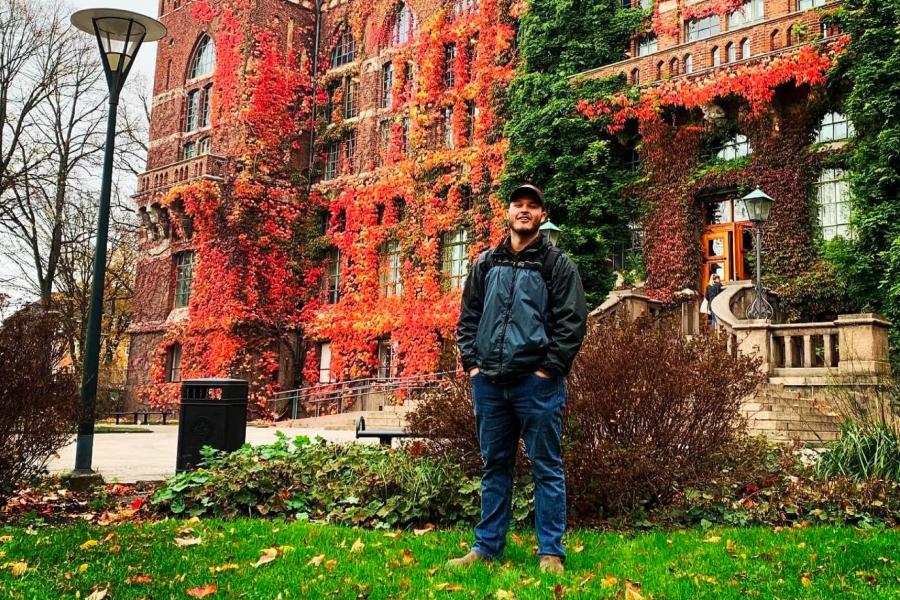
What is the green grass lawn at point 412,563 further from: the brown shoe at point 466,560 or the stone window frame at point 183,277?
the stone window frame at point 183,277

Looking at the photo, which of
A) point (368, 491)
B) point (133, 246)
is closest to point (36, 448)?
point (368, 491)

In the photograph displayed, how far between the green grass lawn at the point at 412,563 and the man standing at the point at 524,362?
11.6 inches

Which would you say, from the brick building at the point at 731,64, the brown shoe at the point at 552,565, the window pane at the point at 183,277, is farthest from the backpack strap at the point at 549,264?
the window pane at the point at 183,277

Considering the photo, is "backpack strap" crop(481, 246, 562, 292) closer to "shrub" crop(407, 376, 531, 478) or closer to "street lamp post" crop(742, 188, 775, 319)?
"shrub" crop(407, 376, 531, 478)

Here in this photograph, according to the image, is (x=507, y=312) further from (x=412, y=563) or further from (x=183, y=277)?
(x=183, y=277)

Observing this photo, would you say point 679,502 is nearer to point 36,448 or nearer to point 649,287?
point 36,448

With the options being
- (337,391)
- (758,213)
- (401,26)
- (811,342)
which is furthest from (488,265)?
(401,26)

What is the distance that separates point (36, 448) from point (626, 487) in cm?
495

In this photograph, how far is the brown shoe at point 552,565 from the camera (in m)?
4.39

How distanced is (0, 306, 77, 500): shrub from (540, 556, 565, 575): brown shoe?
448 centimetres

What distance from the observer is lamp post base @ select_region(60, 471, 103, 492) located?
26.2ft

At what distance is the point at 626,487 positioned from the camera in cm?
622

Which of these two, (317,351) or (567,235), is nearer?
(567,235)

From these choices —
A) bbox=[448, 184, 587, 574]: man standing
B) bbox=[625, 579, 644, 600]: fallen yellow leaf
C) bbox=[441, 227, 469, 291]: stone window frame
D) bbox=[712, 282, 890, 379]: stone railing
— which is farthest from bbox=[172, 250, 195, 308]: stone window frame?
bbox=[625, 579, 644, 600]: fallen yellow leaf
